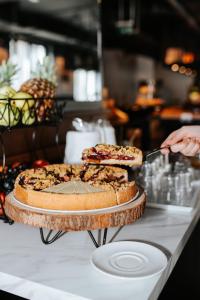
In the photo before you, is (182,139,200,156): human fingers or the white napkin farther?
the white napkin

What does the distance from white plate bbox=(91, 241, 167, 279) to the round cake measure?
0.40 ft

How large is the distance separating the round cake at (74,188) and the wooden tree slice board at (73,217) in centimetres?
2

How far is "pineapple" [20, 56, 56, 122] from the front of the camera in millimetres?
1339

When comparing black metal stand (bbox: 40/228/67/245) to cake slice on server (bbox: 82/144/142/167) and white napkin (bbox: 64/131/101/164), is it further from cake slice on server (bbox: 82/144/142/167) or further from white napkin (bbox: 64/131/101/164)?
white napkin (bbox: 64/131/101/164)

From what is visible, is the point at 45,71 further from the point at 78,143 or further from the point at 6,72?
the point at 78,143

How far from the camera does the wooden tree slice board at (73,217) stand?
2.83ft

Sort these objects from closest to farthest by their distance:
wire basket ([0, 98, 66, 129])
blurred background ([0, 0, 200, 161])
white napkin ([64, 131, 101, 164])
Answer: wire basket ([0, 98, 66, 129]) → white napkin ([64, 131, 101, 164]) → blurred background ([0, 0, 200, 161])

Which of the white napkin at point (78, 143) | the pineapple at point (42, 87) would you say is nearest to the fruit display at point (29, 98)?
the pineapple at point (42, 87)

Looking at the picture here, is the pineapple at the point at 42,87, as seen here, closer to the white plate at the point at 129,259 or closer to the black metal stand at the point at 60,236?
the black metal stand at the point at 60,236

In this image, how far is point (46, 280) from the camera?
2.65 feet

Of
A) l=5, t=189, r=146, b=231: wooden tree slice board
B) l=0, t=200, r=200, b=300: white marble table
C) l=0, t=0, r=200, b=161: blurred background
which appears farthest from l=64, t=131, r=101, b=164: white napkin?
l=5, t=189, r=146, b=231: wooden tree slice board

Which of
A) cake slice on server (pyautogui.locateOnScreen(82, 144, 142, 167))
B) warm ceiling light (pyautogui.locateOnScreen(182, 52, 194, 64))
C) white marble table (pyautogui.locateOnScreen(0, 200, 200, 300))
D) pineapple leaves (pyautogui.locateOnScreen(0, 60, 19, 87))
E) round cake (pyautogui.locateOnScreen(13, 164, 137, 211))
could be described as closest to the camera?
white marble table (pyautogui.locateOnScreen(0, 200, 200, 300))

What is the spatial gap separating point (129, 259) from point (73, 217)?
0.61 feet

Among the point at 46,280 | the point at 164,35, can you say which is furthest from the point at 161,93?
the point at 46,280
